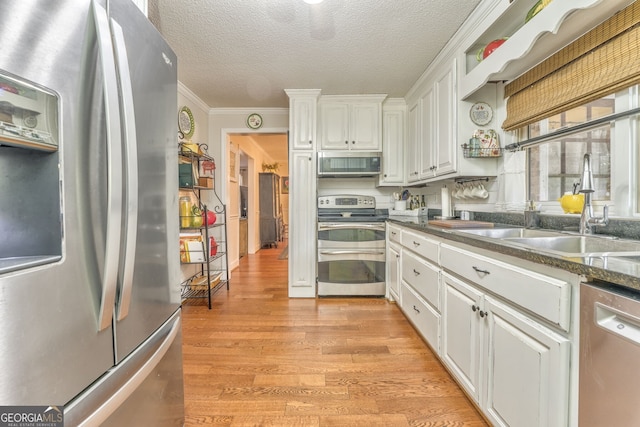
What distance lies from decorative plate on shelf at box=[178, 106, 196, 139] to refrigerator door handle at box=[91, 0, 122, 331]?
8.54 ft

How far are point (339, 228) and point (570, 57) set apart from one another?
2.15 metres

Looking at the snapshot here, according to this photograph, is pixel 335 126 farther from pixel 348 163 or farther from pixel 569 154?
pixel 569 154

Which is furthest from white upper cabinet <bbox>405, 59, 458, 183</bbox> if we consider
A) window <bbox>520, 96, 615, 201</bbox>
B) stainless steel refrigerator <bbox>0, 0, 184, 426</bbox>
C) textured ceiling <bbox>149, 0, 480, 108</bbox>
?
stainless steel refrigerator <bbox>0, 0, 184, 426</bbox>

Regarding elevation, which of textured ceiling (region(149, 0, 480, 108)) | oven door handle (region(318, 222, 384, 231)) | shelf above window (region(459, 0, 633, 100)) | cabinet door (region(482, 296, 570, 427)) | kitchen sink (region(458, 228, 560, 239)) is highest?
textured ceiling (region(149, 0, 480, 108))

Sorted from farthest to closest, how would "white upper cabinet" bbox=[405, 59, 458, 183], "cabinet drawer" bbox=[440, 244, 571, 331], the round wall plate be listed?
the round wall plate → "white upper cabinet" bbox=[405, 59, 458, 183] → "cabinet drawer" bbox=[440, 244, 571, 331]

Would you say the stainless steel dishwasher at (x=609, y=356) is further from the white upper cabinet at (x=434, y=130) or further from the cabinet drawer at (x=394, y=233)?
the cabinet drawer at (x=394, y=233)

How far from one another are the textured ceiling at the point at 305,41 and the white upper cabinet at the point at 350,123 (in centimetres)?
17

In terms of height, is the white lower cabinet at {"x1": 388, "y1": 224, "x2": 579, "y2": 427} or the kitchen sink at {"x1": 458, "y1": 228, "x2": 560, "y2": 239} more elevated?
the kitchen sink at {"x1": 458, "y1": 228, "x2": 560, "y2": 239}

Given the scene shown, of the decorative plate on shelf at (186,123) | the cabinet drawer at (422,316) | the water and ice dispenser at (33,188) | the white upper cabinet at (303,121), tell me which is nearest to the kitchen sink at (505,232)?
the cabinet drawer at (422,316)

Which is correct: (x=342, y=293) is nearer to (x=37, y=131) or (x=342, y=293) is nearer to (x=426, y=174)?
(x=426, y=174)

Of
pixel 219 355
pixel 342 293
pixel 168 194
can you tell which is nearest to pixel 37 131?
pixel 168 194

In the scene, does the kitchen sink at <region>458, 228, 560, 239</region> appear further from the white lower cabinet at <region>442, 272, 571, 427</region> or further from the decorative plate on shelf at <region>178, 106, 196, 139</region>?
the decorative plate on shelf at <region>178, 106, 196, 139</region>

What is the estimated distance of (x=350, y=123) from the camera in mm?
3318

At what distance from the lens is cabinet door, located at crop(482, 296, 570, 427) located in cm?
88
